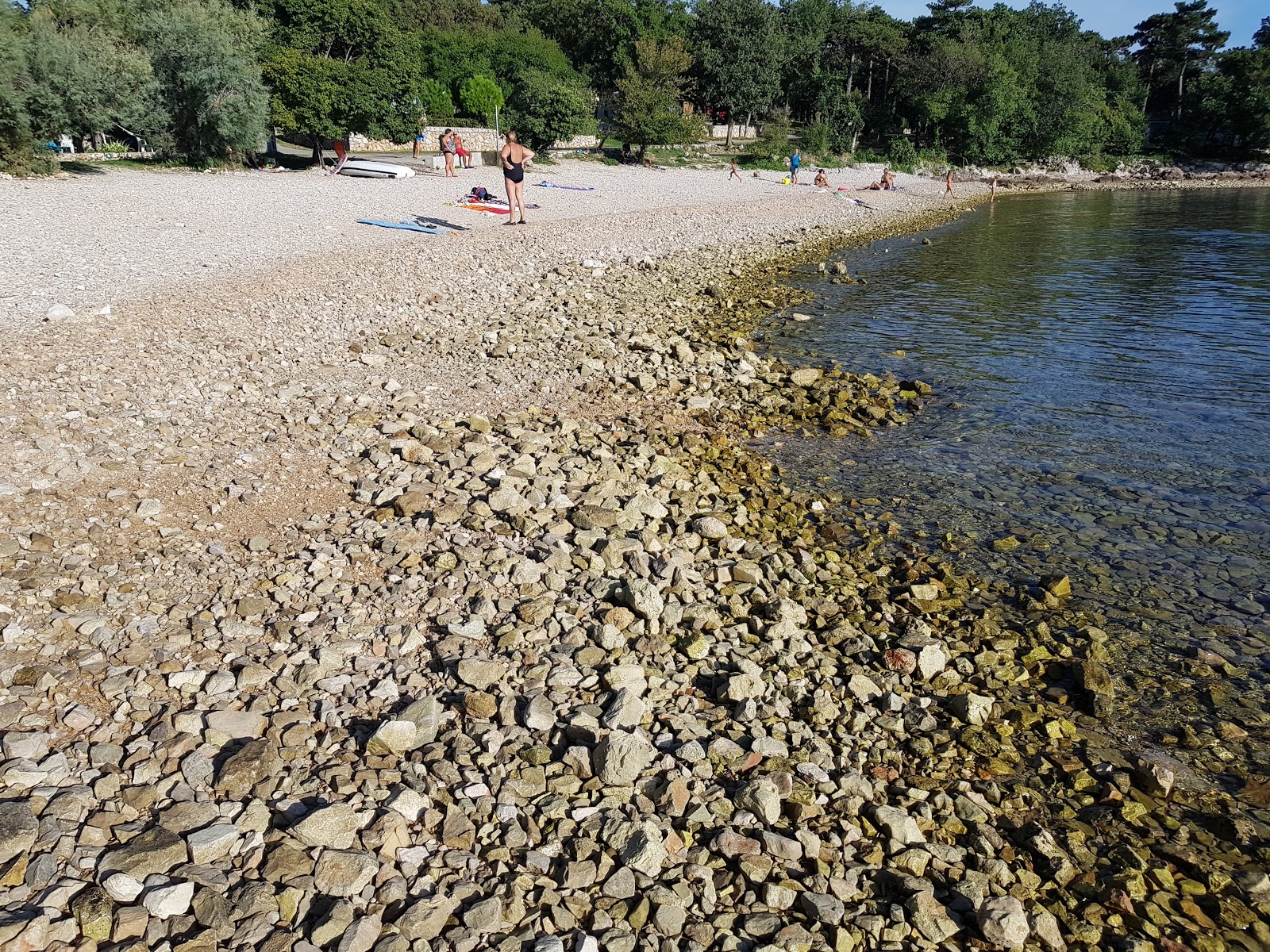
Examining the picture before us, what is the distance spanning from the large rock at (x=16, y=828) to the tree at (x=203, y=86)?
3649cm

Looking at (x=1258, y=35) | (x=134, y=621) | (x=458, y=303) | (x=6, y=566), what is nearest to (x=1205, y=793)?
(x=134, y=621)

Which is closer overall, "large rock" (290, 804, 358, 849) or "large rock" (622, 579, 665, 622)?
"large rock" (290, 804, 358, 849)

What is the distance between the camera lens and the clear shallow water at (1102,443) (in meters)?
6.74

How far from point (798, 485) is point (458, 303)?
7.65 meters

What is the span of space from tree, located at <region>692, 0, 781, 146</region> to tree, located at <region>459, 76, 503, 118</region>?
69.4 ft

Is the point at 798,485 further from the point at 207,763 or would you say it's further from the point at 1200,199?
the point at 1200,199

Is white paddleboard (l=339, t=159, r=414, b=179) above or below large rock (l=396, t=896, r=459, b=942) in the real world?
above

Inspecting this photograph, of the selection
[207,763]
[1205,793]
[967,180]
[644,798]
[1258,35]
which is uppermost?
[1258,35]

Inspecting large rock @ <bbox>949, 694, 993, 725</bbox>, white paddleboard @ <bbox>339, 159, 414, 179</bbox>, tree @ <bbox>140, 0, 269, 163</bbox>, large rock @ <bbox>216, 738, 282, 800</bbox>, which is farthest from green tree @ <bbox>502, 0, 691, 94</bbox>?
large rock @ <bbox>216, 738, 282, 800</bbox>

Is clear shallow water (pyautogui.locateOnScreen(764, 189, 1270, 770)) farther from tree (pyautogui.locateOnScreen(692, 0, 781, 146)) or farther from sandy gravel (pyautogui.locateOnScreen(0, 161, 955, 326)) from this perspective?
tree (pyautogui.locateOnScreen(692, 0, 781, 146))

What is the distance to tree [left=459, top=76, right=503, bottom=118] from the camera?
2199 inches

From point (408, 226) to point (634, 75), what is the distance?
41.1 m

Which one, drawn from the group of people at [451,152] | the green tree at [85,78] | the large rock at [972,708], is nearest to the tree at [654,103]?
the group of people at [451,152]

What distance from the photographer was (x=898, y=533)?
26.8 ft
